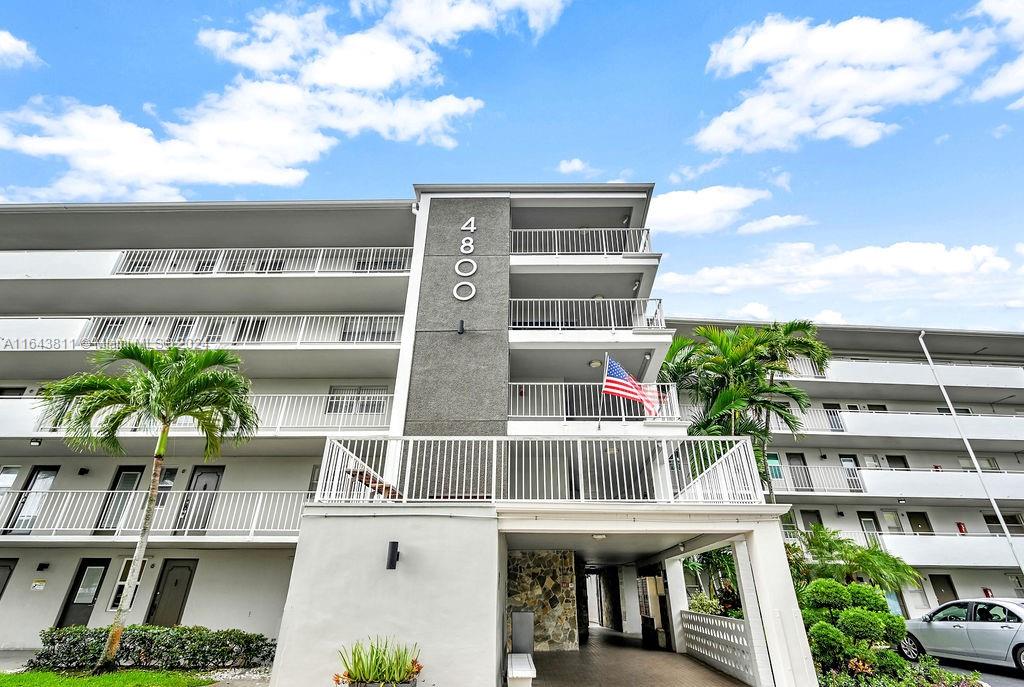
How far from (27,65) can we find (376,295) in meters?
14.7

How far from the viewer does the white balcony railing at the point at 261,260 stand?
14.5 metres

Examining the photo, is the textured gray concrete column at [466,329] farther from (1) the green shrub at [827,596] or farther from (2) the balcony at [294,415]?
(1) the green shrub at [827,596]

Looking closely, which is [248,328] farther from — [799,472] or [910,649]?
[799,472]

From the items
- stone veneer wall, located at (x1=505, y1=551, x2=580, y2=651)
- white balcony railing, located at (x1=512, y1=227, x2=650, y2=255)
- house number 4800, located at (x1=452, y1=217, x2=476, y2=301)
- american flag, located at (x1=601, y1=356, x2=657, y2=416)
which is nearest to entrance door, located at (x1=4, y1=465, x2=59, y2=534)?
house number 4800, located at (x1=452, y1=217, x2=476, y2=301)

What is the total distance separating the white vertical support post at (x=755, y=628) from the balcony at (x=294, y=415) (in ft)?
32.0

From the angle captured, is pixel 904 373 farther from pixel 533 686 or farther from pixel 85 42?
pixel 85 42

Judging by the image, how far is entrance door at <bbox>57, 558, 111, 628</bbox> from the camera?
477 inches

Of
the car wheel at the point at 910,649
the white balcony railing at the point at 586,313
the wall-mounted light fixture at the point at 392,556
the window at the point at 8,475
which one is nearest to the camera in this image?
the wall-mounted light fixture at the point at 392,556

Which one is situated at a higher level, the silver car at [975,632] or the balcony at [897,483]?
the balcony at [897,483]

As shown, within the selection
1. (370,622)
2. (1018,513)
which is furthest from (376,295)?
(1018,513)

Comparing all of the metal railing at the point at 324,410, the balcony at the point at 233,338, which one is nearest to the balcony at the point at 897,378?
the metal railing at the point at 324,410

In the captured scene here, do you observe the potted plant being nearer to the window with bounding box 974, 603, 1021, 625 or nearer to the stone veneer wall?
the stone veneer wall

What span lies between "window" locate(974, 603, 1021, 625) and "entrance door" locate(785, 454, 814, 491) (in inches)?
303

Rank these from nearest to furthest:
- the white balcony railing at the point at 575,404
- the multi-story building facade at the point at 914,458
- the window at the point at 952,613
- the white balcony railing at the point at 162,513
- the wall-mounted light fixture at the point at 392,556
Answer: the wall-mounted light fixture at the point at 392,556 → the window at the point at 952,613 → the white balcony railing at the point at 162,513 → the white balcony railing at the point at 575,404 → the multi-story building facade at the point at 914,458
